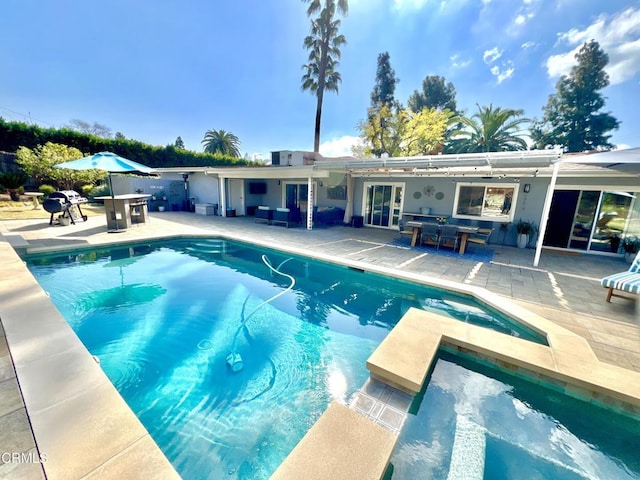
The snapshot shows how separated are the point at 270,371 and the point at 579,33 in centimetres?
3122

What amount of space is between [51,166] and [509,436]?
19.3 metres

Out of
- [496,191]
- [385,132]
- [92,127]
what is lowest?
[496,191]

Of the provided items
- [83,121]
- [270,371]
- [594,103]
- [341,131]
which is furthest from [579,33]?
[83,121]

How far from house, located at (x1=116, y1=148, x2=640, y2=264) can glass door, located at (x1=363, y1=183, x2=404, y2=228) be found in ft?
0.14

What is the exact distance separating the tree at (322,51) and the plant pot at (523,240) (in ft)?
46.4

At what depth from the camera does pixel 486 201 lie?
966cm

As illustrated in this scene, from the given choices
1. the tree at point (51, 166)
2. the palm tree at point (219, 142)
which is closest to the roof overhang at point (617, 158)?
the tree at point (51, 166)

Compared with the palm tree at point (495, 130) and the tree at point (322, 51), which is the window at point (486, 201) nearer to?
the palm tree at point (495, 130)

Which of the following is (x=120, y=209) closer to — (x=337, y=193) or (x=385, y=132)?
(x=337, y=193)

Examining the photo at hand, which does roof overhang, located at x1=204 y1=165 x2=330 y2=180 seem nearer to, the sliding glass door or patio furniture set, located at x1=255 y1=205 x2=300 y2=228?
patio furniture set, located at x1=255 y1=205 x2=300 y2=228

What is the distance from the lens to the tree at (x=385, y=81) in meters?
24.8

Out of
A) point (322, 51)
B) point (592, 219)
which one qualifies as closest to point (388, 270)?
point (592, 219)

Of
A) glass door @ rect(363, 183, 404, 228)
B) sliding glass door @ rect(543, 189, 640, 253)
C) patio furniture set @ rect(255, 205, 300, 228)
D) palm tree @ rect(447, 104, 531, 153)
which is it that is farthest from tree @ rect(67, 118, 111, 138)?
sliding glass door @ rect(543, 189, 640, 253)

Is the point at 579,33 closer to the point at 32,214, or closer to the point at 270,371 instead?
the point at 270,371
